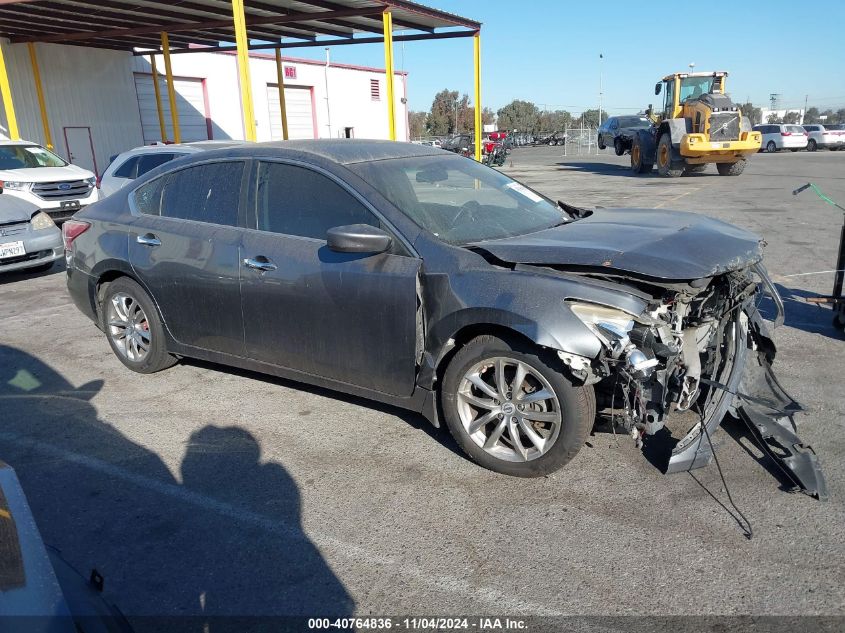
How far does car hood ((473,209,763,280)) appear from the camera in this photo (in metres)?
3.26

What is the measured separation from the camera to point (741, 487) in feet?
11.2

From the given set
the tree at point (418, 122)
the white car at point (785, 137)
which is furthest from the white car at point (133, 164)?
the tree at point (418, 122)

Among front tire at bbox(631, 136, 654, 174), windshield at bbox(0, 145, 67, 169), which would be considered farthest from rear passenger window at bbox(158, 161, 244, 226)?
front tire at bbox(631, 136, 654, 174)

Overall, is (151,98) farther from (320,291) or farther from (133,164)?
(320,291)

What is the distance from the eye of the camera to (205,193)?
4.62m

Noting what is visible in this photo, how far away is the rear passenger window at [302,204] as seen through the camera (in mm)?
3928

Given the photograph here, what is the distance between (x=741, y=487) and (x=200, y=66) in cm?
2695

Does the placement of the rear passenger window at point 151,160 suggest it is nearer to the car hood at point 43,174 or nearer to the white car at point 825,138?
the car hood at point 43,174

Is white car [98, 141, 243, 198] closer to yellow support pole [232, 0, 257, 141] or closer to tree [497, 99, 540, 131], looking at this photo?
yellow support pole [232, 0, 257, 141]

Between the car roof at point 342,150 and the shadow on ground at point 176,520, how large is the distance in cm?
180

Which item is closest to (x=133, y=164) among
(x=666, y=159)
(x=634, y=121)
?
(x=666, y=159)

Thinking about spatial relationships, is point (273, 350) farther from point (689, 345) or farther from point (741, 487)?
point (741, 487)

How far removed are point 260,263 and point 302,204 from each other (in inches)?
17.9

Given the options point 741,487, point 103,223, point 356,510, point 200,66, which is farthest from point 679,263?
point 200,66
